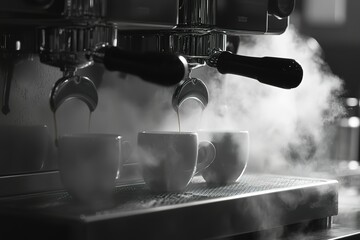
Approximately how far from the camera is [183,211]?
0.83m

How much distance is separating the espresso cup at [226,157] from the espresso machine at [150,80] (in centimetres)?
2

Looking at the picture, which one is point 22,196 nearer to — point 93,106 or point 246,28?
point 93,106

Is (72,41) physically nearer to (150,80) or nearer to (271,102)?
(150,80)

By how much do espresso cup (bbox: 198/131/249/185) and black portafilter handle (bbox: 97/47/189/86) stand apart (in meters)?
0.28

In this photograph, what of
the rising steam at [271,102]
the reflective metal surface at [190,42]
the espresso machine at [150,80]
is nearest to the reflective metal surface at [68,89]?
the espresso machine at [150,80]

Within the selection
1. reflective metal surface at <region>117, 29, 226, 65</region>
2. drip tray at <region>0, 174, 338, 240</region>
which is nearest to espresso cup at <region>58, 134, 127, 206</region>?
drip tray at <region>0, 174, 338, 240</region>

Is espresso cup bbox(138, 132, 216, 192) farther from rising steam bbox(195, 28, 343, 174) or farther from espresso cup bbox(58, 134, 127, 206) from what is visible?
rising steam bbox(195, 28, 343, 174)

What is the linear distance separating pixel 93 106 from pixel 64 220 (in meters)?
0.26

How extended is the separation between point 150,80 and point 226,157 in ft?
1.00

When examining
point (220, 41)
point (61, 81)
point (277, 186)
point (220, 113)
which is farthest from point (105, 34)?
point (220, 113)

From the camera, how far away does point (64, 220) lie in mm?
738

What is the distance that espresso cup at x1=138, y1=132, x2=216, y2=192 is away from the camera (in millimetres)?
936

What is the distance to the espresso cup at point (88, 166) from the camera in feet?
2.81

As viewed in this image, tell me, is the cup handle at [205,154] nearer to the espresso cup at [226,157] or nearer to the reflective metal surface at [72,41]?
→ the espresso cup at [226,157]
